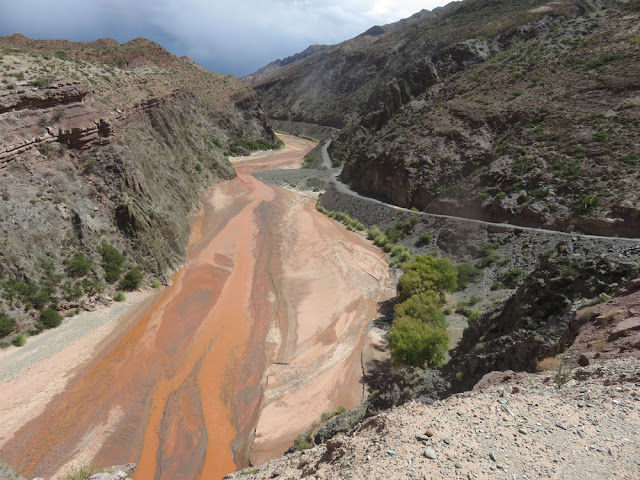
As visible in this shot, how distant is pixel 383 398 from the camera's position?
14.5 metres

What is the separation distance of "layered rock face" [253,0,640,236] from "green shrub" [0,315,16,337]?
37694mm

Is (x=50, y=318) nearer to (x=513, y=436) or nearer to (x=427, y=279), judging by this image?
(x=427, y=279)

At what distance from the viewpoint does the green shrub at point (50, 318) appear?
71.2 ft

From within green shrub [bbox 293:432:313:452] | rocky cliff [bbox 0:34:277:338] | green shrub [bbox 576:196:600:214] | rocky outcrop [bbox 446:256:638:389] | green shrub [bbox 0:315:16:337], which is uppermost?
rocky cliff [bbox 0:34:277:338]

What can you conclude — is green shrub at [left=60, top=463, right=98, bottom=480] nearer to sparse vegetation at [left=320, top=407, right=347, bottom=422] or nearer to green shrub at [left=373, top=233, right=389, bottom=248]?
sparse vegetation at [left=320, top=407, right=347, bottom=422]

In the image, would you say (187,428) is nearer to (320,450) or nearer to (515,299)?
(320,450)

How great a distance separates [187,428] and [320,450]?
33.5 feet

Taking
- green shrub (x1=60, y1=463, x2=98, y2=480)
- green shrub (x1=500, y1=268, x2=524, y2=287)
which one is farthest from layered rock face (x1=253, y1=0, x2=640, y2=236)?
green shrub (x1=60, y1=463, x2=98, y2=480)

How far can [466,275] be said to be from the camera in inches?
1171

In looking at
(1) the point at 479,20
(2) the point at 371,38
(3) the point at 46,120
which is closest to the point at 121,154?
(3) the point at 46,120

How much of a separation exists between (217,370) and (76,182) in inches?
745

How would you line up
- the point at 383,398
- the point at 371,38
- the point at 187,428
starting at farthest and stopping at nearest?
1. the point at 371,38
2. the point at 187,428
3. the point at 383,398

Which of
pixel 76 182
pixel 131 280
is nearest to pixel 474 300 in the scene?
pixel 131 280

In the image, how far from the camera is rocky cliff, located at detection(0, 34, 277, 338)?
2330cm
